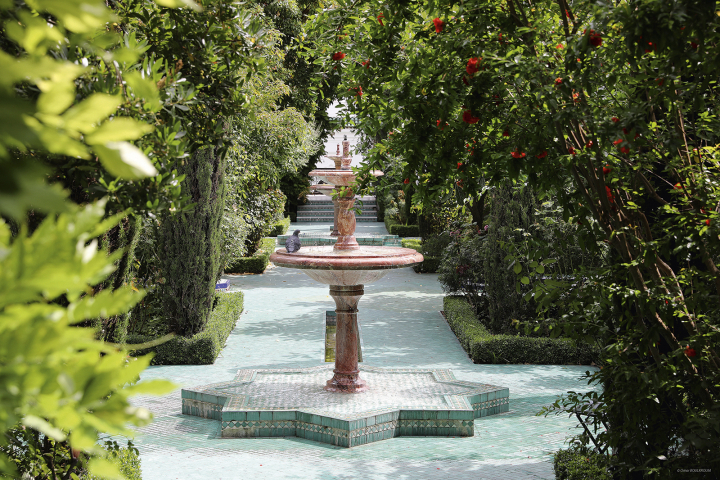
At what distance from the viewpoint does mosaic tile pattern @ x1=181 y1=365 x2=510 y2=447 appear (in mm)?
5773

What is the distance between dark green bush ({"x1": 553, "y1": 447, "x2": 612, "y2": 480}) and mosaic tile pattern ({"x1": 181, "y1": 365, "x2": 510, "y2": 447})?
1.48 metres

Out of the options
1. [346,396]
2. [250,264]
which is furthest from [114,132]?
[250,264]

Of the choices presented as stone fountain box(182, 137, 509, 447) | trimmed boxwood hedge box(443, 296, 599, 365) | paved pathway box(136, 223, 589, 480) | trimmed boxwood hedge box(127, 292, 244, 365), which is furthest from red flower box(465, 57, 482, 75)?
trimmed boxwood hedge box(127, 292, 244, 365)

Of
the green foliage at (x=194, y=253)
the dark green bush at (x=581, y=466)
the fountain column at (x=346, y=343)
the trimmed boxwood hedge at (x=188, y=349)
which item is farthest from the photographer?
the green foliage at (x=194, y=253)

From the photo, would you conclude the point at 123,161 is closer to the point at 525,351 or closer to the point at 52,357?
the point at 52,357

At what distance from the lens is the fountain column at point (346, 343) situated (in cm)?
668

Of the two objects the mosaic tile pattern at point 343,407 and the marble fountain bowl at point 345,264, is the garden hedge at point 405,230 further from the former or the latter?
the marble fountain bowl at point 345,264

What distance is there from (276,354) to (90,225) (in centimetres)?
834

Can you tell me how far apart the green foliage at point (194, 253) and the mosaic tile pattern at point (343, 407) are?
76.7 inches

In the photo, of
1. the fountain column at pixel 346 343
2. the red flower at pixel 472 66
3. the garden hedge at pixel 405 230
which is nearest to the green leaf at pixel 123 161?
the red flower at pixel 472 66

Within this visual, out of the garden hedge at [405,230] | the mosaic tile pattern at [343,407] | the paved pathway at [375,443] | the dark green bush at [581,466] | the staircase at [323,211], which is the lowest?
the paved pathway at [375,443]

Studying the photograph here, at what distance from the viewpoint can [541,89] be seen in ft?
9.25

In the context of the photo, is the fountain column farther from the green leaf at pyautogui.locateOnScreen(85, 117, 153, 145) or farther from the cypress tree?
the green leaf at pyautogui.locateOnScreen(85, 117, 153, 145)

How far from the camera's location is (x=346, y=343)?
6.70 meters
